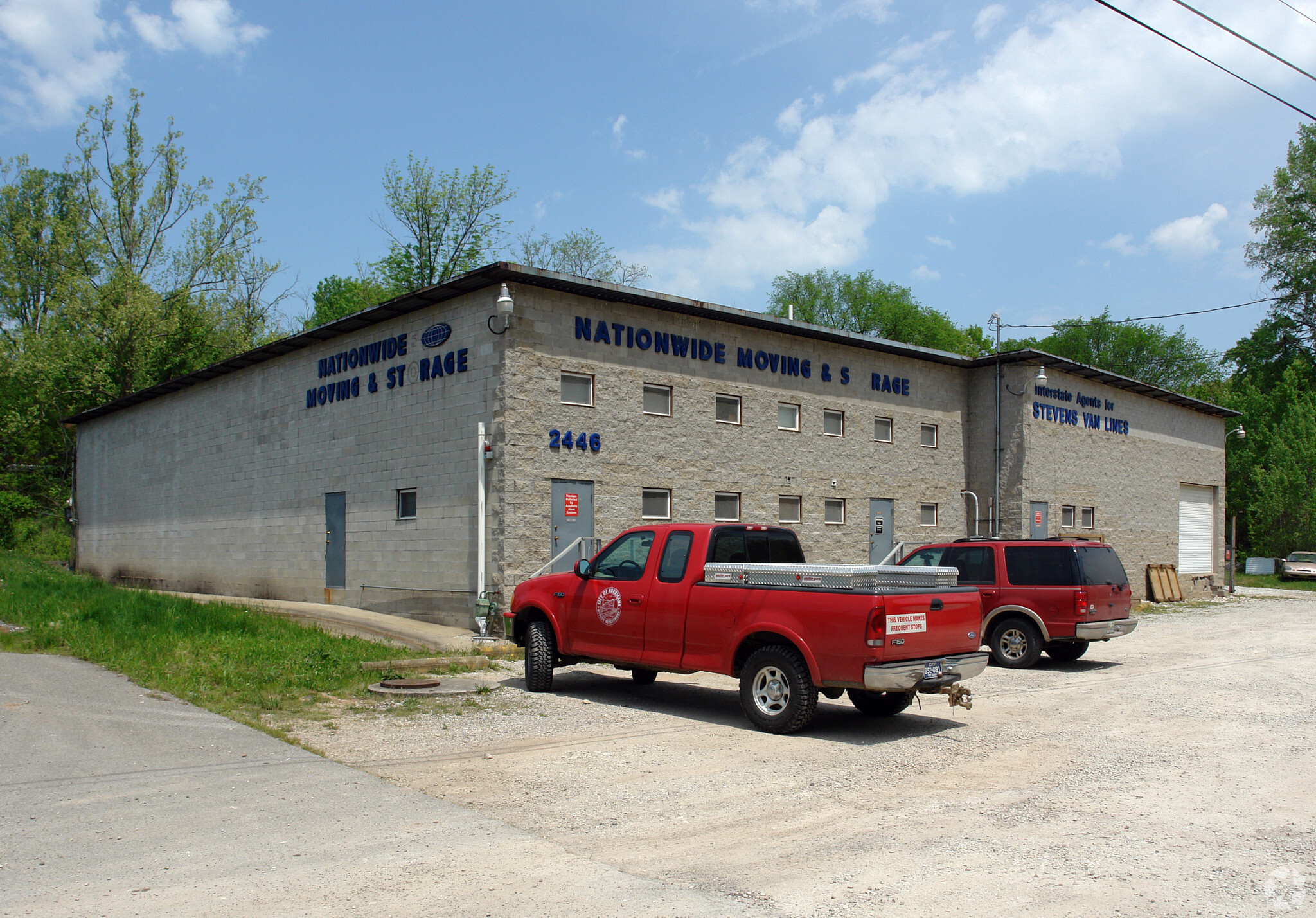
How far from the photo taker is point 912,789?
7.30 m

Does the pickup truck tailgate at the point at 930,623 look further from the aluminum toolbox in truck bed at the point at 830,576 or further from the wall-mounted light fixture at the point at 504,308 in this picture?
the wall-mounted light fixture at the point at 504,308

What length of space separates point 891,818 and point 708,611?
369 cm

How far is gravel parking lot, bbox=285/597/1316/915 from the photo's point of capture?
17.1 ft

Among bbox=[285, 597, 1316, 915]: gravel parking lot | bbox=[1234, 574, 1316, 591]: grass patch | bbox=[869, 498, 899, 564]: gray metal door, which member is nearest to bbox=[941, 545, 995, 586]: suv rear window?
bbox=[285, 597, 1316, 915]: gravel parking lot

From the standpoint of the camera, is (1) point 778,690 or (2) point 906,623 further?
(1) point 778,690

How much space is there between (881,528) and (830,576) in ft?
51.6

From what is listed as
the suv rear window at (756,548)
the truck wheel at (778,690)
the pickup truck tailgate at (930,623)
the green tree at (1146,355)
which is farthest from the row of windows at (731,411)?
the green tree at (1146,355)

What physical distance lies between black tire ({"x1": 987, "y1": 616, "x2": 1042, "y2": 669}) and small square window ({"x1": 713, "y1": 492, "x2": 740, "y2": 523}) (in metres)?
6.66

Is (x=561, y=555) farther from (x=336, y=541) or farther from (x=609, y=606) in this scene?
(x=609, y=606)

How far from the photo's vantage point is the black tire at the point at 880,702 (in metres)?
10.2

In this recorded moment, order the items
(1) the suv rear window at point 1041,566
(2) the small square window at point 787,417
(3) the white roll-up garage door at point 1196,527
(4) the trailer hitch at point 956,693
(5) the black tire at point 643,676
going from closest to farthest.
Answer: (4) the trailer hitch at point 956,693 < (5) the black tire at point 643,676 < (1) the suv rear window at point 1041,566 < (2) the small square window at point 787,417 < (3) the white roll-up garage door at point 1196,527

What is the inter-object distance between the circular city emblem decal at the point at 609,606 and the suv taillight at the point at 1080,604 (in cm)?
750

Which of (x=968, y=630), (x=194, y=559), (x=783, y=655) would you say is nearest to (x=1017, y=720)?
(x=968, y=630)

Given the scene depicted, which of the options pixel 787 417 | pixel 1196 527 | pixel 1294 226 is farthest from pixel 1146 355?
pixel 787 417
